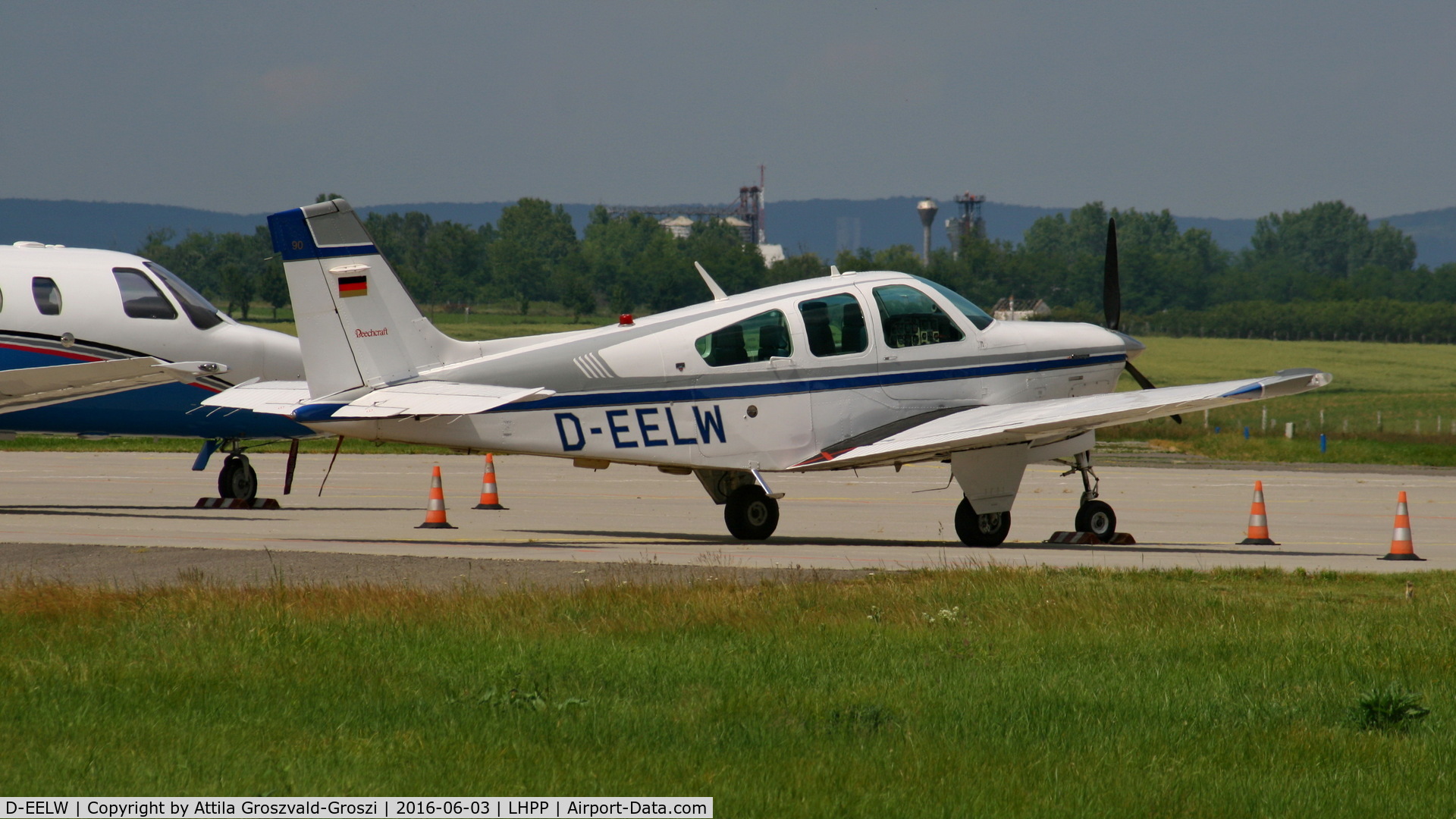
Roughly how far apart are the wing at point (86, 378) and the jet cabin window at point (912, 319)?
819 centimetres

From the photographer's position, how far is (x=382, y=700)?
714 cm

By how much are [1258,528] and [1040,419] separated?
3.91 m

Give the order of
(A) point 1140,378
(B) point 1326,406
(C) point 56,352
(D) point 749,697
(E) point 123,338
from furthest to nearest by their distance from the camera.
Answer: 1. (B) point 1326,406
2. (E) point 123,338
3. (C) point 56,352
4. (A) point 1140,378
5. (D) point 749,697

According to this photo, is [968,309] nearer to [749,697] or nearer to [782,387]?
[782,387]

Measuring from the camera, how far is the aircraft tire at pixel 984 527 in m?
16.0

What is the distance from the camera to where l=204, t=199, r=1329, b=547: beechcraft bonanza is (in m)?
14.7

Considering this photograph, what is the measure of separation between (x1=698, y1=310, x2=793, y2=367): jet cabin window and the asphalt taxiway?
6.45 feet

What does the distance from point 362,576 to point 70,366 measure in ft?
24.4

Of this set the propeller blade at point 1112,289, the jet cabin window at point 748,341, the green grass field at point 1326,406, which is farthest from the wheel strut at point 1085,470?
the green grass field at point 1326,406

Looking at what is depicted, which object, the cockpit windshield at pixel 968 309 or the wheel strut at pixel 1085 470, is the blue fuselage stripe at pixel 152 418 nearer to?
the cockpit windshield at pixel 968 309

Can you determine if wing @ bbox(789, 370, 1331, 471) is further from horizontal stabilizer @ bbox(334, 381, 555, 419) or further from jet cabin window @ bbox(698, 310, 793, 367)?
horizontal stabilizer @ bbox(334, 381, 555, 419)

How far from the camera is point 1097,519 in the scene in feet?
54.3

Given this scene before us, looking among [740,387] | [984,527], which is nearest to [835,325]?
[740,387]

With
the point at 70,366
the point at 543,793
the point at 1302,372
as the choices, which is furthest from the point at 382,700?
the point at 70,366
